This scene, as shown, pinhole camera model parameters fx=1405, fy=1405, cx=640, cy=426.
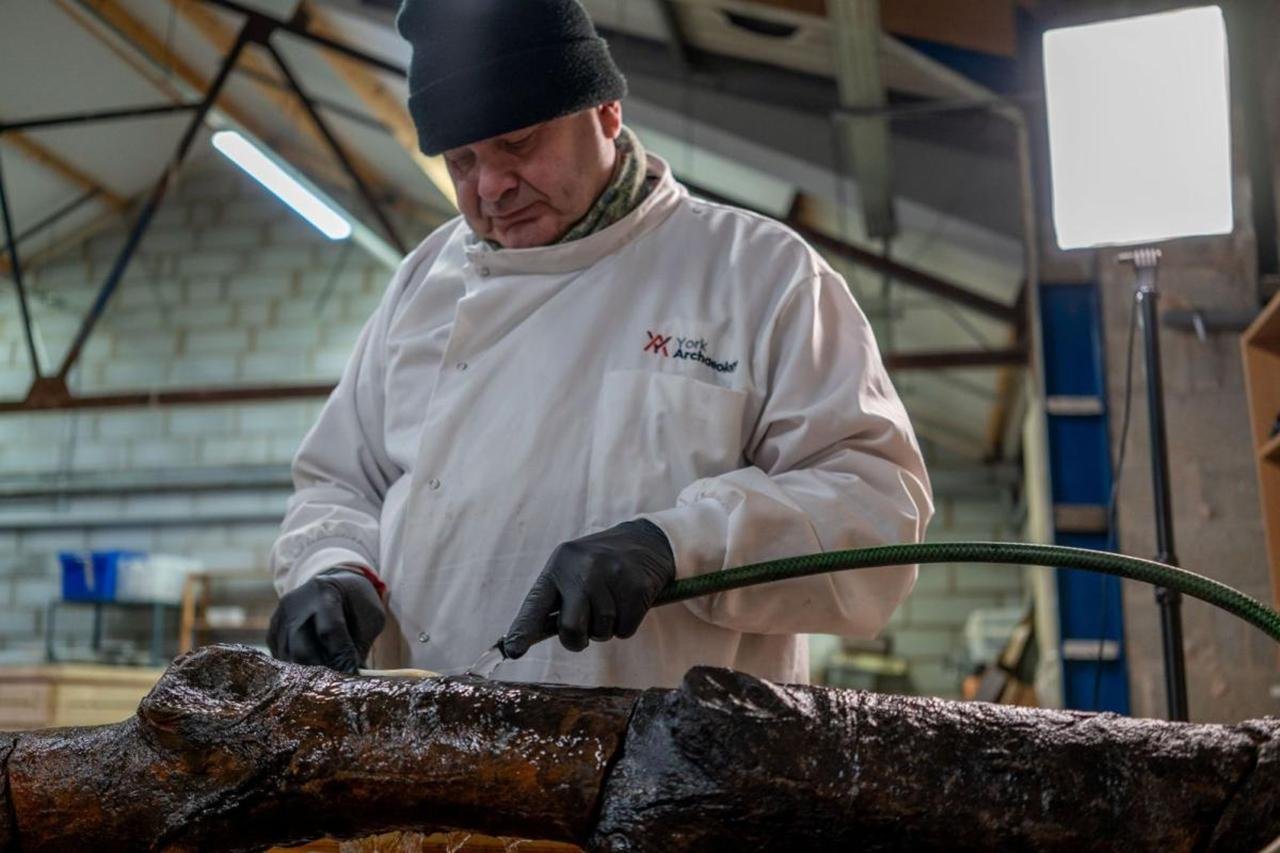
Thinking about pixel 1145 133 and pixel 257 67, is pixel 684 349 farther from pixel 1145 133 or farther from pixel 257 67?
pixel 257 67

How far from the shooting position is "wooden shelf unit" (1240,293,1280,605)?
3611 millimetres

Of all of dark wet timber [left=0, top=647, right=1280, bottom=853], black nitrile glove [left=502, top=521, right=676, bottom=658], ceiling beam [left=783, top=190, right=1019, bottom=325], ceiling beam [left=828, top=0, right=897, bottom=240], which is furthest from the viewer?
ceiling beam [left=783, top=190, right=1019, bottom=325]

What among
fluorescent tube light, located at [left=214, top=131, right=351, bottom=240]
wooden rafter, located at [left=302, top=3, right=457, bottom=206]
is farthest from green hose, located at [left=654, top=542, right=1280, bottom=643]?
wooden rafter, located at [left=302, top=3, right=457, bottom=206]

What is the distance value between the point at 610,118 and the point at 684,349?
375 mm

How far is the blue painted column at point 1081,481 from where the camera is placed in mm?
4793

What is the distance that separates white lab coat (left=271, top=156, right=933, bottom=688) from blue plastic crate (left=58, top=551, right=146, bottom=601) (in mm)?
9128

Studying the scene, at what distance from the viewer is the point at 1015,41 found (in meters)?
5.41

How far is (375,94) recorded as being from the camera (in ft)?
27.7

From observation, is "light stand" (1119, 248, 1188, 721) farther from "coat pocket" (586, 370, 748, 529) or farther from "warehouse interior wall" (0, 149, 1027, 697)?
"warehouse interior wall" (0, 149, 1027, 697)

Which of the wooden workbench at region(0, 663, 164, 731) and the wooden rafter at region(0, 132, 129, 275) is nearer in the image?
the wooden workbench at region(0, 663, 164, 731)

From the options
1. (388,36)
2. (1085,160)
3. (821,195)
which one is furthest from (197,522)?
(1085,160)

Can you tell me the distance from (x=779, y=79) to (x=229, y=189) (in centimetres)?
693

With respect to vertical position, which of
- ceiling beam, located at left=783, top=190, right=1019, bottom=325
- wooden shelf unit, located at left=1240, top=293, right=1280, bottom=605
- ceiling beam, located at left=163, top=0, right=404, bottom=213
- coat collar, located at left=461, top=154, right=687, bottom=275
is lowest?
coat collar, located at left=461, top=154, right=687, bottom=275

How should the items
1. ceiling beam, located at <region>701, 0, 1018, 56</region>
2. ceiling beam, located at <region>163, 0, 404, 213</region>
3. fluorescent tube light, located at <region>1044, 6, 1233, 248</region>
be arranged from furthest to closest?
1. ceiling beam, located at <region>163, 0, 404, 213</region>
2. ceiling beam, located at <region>701, 0, 1018, 56</region>
3. fluorescent tube light, located at <region>1044, 6, 1233, 248</region>
